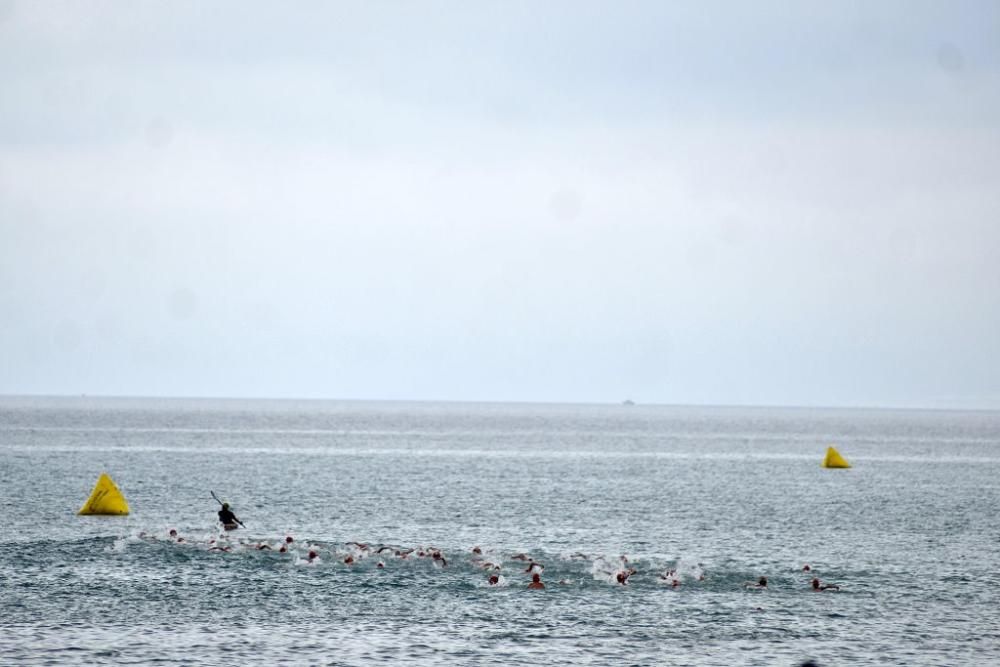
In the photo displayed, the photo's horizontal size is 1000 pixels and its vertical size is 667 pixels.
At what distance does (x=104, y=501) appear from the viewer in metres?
67.4

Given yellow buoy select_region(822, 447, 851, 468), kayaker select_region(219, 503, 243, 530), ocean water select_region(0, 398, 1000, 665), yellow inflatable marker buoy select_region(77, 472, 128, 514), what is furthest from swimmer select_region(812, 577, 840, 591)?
yellow buoy select_region(822, 447, 851, 468)

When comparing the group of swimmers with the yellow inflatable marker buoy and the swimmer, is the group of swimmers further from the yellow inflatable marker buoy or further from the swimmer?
the yellow inflatable marker buoy

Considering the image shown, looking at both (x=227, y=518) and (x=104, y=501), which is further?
(x=104, y=501)

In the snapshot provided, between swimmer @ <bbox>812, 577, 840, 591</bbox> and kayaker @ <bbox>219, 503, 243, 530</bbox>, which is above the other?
kayaker @ <bbox>219, 503, 243, 530</bbox>

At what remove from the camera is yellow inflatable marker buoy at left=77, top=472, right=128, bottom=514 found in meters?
67.2

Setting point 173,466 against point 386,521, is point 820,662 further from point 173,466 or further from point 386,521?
point 173,466

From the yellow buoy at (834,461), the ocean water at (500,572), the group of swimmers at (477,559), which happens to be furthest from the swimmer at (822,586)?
the yellow buoy at (834,461)

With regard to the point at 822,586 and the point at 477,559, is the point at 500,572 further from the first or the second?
the point at 822,586

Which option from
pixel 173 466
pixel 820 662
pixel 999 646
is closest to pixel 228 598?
pixel 820 662

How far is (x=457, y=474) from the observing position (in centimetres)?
11631

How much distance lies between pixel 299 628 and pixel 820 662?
1463cm

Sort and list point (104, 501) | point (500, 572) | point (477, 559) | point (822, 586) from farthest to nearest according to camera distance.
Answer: point (104, 501) < point (477, 559) < point (500, 572) < point (822, 586)

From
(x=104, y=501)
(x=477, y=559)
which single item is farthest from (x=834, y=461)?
(x=477, y=559)

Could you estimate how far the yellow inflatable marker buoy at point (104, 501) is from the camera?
6725cm
